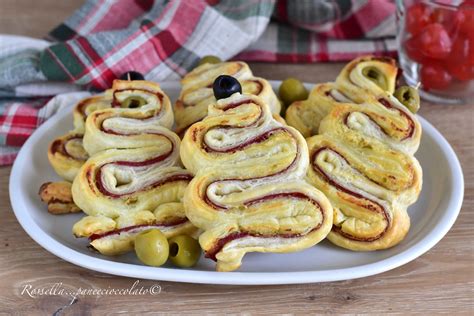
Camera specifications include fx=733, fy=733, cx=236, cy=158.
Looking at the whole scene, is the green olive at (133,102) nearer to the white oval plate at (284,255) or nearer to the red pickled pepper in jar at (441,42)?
the white oval plate at (284,255)

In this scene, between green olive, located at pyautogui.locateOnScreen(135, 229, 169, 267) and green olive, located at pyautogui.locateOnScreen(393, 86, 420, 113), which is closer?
green olive, located at pyautogui.locateOnScreen(135, 229, 169, 267)

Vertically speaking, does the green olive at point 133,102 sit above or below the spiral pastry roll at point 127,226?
above

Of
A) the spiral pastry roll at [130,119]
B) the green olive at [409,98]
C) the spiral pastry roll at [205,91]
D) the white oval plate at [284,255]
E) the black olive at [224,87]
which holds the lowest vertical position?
the white oval plate at [284,255]

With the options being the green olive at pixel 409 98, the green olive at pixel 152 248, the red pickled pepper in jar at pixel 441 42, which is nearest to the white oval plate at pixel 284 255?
the green olive at pixel 152 248

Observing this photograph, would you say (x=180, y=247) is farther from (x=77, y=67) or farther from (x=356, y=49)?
(x=356, y=49)

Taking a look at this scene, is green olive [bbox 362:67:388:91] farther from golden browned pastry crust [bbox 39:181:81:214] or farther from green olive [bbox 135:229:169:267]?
golden browned pastry crust [bbox 39:181:81:214]

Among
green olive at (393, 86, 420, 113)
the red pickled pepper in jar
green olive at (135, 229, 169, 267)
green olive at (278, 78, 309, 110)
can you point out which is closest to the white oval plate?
green olive at (135, 229, 169, 267)
